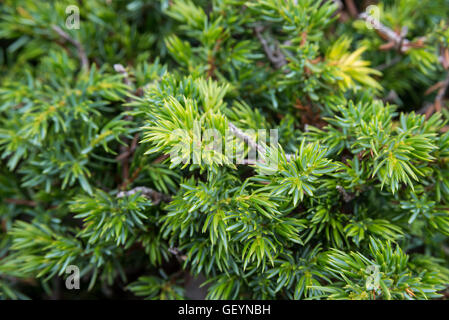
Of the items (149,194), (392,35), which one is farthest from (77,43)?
(392,35)

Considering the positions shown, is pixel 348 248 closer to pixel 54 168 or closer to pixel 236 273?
pixel 236 273

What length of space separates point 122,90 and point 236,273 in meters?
0.51

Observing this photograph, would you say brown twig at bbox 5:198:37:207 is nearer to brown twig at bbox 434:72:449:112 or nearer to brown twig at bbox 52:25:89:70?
brown twig at bbox 52:25:89:70

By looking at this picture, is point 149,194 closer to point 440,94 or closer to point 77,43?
point 77,43

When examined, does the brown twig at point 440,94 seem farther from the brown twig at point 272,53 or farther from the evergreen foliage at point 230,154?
the brown twig at point 272,53

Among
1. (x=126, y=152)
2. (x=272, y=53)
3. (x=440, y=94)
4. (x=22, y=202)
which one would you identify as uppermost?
(x=272, y=53)

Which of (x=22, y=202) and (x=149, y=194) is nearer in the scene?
(x=149, y=194)

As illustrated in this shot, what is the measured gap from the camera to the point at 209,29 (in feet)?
2.99

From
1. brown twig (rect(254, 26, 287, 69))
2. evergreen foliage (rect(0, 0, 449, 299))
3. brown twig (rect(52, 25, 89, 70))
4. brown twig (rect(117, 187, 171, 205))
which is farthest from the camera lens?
brown twig (rect(52, 25, 89, 70))


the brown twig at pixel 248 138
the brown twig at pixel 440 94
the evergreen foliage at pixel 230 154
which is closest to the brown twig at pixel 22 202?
the evergreen foliage at pixel 230 154

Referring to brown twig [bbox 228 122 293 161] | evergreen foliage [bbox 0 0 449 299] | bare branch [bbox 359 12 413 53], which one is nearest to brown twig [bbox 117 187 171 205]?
evergreen foliage [bbox 0 0 449 299]

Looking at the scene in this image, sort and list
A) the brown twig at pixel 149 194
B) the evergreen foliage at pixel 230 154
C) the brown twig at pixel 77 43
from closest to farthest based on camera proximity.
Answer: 1. the evergreen foliage at pixel 230 154
2. the brown twig at pixel 149 194
3. the brown twig at pixel 77 43

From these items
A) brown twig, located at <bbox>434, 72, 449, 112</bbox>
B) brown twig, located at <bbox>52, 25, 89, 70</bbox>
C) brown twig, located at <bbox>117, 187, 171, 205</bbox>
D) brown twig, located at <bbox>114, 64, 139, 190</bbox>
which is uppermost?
brown twig, located at <bbox>52, 25, 89, 70</bbox>
